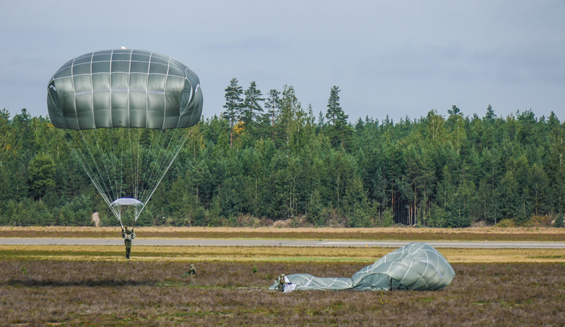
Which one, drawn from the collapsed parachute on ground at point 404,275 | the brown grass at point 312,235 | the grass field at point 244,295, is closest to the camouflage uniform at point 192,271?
the grass field at point 244,295

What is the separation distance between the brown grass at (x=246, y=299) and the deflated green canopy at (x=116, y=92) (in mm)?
7325

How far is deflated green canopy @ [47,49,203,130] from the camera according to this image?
2294cm

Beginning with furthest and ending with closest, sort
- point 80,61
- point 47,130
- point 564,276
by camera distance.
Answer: point 47,130
point 564,276
point 80,61

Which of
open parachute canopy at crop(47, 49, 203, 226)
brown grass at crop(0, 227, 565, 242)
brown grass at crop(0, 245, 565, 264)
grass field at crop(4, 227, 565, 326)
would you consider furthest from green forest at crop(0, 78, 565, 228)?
open parachute canopy at crop(47, 49, 203, 226)

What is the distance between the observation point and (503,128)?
16150cm

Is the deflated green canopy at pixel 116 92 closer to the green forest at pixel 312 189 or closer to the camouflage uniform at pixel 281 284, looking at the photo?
the camouflage uniform at pixel 281 284

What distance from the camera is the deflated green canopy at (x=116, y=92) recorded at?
75.3 ft

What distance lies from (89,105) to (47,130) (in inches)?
4764

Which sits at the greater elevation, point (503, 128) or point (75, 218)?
point (503, 128)

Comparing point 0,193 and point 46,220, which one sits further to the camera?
point 0,193

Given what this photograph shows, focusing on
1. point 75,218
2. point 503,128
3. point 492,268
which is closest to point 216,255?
point 492,268

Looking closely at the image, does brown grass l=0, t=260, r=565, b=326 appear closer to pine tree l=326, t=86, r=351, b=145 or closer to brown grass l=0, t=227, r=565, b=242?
brown grass l=0, t=227, r=565, b=242

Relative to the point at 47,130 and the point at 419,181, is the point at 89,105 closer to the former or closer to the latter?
the point at 419,181

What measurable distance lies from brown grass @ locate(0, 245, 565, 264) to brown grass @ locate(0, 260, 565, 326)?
5.28m
